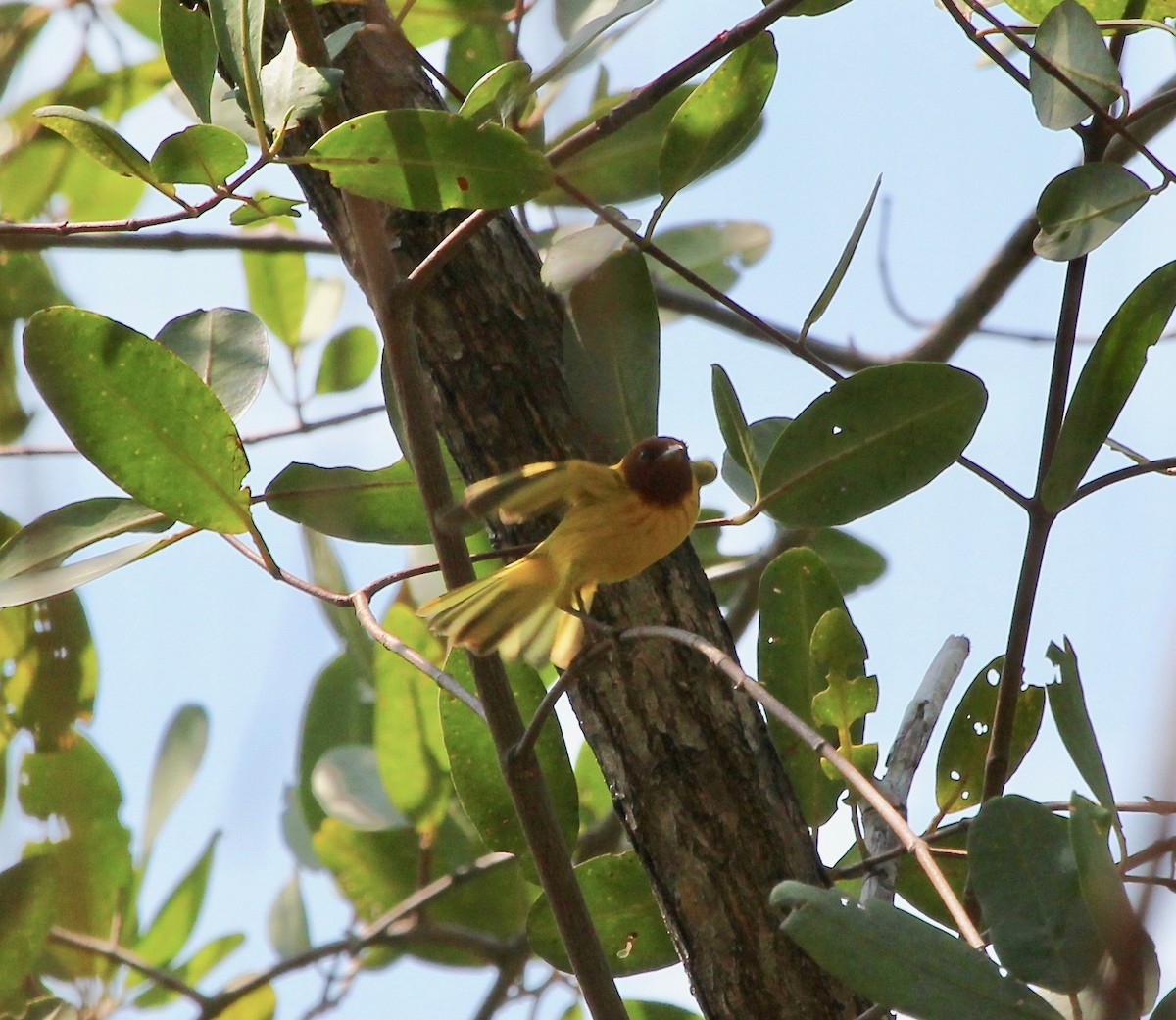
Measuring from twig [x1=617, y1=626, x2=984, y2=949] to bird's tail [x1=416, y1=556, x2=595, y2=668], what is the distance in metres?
0.25

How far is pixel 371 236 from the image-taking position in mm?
1356

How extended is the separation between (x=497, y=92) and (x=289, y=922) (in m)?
2.24

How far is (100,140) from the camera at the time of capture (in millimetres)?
1243

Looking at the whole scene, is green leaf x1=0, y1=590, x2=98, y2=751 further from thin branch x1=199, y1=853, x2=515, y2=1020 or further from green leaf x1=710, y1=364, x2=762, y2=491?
green leaf x1=710, y1=364, x2=762, y2=491

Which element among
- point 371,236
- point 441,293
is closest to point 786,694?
point 441,293

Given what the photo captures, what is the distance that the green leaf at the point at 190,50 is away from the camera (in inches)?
52.1

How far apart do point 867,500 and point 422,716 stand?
1.11 metres

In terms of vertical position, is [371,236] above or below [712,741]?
above

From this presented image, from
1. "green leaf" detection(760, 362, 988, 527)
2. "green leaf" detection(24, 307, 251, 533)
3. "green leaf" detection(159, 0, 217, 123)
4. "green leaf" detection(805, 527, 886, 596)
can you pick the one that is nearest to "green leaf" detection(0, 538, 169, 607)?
"green leaf" detection(24, 307, 251, 533)

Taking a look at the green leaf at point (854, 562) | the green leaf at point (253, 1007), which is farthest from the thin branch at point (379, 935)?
the green leaf at point (854, 562)

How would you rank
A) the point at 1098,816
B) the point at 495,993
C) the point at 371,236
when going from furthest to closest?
the point at 495,993 < the point at 371,236 < the point at 1098,816

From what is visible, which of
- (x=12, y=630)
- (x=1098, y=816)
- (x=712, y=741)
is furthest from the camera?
(x=12, y=630)

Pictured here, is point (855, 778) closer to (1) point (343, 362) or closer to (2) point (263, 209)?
(2) point (263, 209)

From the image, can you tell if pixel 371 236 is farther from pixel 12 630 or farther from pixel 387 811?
pixel 387 811
